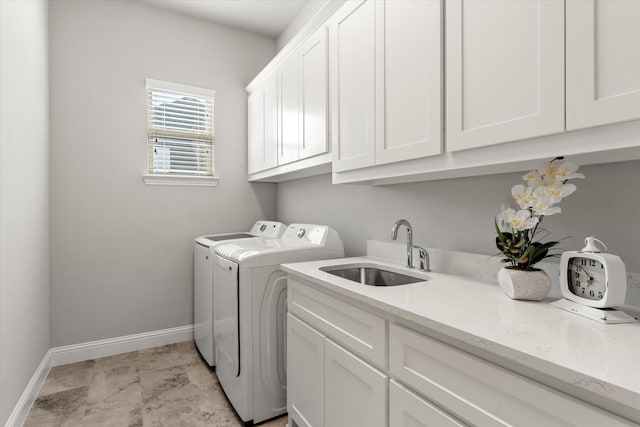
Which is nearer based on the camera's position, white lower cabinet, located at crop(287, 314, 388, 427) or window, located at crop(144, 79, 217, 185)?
white lower cabinet, located at crop(287, 314, 388, 427)

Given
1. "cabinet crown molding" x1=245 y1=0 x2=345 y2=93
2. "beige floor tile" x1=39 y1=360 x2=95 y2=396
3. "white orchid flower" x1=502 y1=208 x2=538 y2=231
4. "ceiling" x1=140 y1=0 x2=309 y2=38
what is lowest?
"beige floor tile" x1=39 y1=360 x2=95 y2=396

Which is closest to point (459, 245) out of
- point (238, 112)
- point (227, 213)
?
point (227, 213)

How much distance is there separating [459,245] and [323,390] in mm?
896

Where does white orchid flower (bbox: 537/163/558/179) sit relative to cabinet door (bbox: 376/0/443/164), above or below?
below

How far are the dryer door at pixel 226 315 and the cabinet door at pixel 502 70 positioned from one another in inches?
55.9

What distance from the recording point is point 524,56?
0.95m

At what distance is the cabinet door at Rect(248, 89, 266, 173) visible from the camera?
115 inches

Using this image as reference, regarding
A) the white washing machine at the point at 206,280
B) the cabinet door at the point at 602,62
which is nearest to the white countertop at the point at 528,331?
the cabinet door at the point at 602,62

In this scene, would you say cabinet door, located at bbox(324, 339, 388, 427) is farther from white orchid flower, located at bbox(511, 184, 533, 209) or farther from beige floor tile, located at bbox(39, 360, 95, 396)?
beige floor tile, located at bbox(39, 360, 95, 396)

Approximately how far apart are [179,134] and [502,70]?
2.72 metres

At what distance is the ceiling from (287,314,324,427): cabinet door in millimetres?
2607

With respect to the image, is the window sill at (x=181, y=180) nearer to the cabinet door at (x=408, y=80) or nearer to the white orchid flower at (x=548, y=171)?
the cabinet door at (x=408, y=80)

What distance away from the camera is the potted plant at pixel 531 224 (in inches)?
37.7

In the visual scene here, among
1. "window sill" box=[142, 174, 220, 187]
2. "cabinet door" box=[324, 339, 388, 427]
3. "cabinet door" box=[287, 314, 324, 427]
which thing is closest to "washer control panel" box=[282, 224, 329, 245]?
"cabinet door" box=[287, 314, 324, 427]
